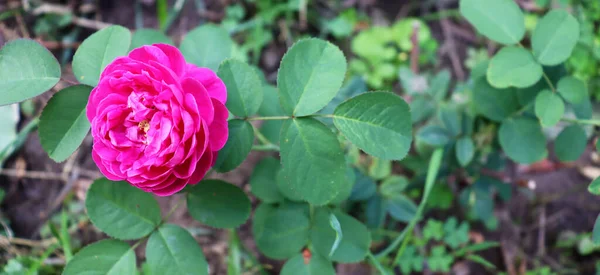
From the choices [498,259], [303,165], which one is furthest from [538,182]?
[303,165]

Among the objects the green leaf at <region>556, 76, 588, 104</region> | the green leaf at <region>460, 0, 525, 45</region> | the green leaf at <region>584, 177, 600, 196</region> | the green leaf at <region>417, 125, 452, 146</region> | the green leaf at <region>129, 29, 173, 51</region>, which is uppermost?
the green leaf at <region>460, 0, 525, 45</region>

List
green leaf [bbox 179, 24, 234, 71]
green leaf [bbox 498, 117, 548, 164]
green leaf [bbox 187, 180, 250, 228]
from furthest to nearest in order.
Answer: green leaf [bbox 498, 117, 548, 164] < green leaf [bbox 179, 24, 234, 71] < green leaf [bbox 187, 180, 250, 228]

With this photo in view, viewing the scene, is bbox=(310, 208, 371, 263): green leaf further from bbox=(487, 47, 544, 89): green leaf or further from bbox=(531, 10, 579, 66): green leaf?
bbox=(531, 10, 579, 66): green leaf

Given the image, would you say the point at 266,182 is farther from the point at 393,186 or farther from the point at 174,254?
the point at 393,186

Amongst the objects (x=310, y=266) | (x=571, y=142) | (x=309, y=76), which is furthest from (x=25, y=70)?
(x=571, y=142)

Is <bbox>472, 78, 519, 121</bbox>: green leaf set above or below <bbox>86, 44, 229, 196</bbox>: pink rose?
below

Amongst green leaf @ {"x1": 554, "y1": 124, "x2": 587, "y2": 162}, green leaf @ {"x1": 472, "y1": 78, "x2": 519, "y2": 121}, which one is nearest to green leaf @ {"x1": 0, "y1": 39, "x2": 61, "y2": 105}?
green leaf @ {"x1": 472, "y1": 78, "x2": 519, "y2": 121}

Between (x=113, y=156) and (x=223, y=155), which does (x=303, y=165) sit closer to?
(x=223, y=155)
